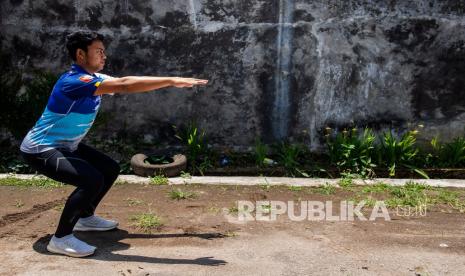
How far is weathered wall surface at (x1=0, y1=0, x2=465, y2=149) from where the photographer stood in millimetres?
6465

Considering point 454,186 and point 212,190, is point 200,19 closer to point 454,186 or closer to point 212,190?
point 212,190

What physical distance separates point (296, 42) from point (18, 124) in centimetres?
364

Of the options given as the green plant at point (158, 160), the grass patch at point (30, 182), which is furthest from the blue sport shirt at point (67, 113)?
the green plant at point (158, 160)

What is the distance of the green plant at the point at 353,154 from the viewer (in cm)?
640

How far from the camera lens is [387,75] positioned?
656 centimetres

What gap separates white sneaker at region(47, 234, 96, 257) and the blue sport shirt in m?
0.69

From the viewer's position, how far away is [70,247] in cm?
394

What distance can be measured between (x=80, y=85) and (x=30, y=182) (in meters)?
2.53

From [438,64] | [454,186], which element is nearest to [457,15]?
[438,64]

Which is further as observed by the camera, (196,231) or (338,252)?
(196,231)

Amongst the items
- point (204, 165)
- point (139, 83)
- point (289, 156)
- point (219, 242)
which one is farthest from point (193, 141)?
point (139, 83)

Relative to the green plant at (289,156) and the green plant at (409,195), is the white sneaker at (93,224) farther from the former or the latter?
the green plant at (409,195)

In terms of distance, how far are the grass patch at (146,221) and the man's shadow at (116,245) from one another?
0.54ft

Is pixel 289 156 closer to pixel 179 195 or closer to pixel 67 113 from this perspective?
pixel 179 195
